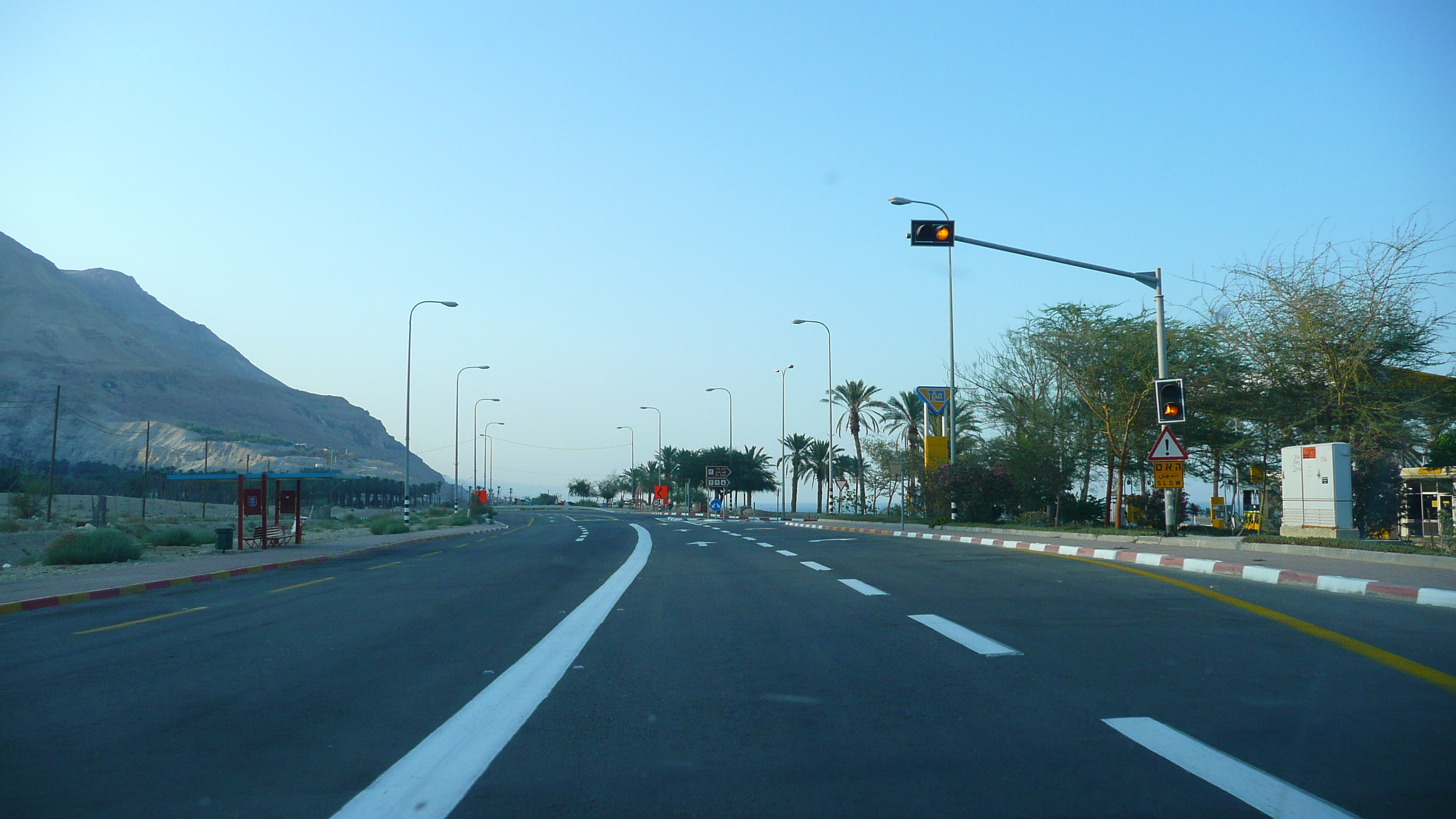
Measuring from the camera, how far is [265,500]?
2823 centimetres

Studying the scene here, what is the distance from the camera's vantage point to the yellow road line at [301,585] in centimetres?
1509

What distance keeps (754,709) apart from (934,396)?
108ft

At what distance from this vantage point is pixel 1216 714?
5.17 meters

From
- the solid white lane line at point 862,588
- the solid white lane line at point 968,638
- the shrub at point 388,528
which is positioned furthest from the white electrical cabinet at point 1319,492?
the shrub at point 388,528

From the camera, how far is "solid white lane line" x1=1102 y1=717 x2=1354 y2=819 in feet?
11.9

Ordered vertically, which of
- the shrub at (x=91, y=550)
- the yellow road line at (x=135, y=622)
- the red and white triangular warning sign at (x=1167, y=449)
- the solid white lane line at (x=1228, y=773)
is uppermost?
the red and white triangular warning sign at (x=1167, y=449)

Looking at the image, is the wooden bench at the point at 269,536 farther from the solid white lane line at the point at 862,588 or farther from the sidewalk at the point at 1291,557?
the sidewalk at the point at 1291,557

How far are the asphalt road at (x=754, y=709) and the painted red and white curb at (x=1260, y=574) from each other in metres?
0.61

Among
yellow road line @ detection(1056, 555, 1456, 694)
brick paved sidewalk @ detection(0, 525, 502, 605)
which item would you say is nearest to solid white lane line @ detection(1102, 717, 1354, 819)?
yellow road line @ detection(1056, 555, 1456, 694)

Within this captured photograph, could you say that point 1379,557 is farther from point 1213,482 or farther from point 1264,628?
point 1213,482

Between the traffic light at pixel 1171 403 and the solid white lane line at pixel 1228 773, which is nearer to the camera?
the solid white lane line at pixel 1228 773

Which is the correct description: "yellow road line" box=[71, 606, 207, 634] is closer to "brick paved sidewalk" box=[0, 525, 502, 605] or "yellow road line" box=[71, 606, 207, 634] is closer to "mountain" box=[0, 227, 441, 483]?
"brick paved sidewalk" box=[0, 525, 502, 605]

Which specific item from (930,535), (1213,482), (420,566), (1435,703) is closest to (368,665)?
(1435,703)

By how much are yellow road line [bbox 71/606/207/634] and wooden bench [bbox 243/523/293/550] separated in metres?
17.4
